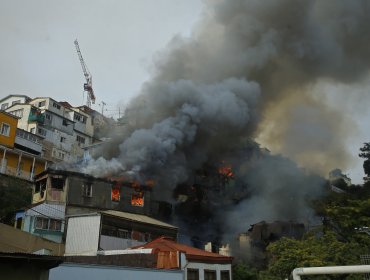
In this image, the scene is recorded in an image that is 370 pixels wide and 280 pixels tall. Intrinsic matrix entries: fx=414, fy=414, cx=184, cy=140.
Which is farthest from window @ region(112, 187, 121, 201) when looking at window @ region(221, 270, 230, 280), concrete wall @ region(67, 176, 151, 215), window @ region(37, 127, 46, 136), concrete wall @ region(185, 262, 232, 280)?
window @ region(37, 127, 46, 136)

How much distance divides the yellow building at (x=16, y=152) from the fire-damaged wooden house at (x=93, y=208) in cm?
1054

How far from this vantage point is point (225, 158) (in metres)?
58.4

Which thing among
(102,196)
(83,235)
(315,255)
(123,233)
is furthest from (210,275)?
(102,196)

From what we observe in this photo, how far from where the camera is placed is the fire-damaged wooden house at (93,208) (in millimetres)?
32188

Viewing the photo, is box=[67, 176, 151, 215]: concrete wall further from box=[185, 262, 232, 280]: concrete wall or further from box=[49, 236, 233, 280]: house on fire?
box=[185, 262, 232, 280]: concrete wall

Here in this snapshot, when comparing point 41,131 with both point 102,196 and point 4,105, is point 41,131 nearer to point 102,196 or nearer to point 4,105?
point 4,105

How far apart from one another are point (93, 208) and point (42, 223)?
216 inches

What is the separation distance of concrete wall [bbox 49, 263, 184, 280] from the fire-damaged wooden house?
1030cm

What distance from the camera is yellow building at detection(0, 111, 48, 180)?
47281mm

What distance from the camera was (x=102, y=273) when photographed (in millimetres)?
18812

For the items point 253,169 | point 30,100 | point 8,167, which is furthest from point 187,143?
point 30,100

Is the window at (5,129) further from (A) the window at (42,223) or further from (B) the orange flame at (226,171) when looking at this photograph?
(B) the orange flame at (226,171)

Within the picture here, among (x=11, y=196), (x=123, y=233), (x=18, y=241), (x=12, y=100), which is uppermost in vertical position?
(x=12, y=100)

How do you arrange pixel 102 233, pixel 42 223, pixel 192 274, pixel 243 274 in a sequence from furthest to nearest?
pixel 42 223, pixel 102 233, pixel 243 274, pixel 192 274
